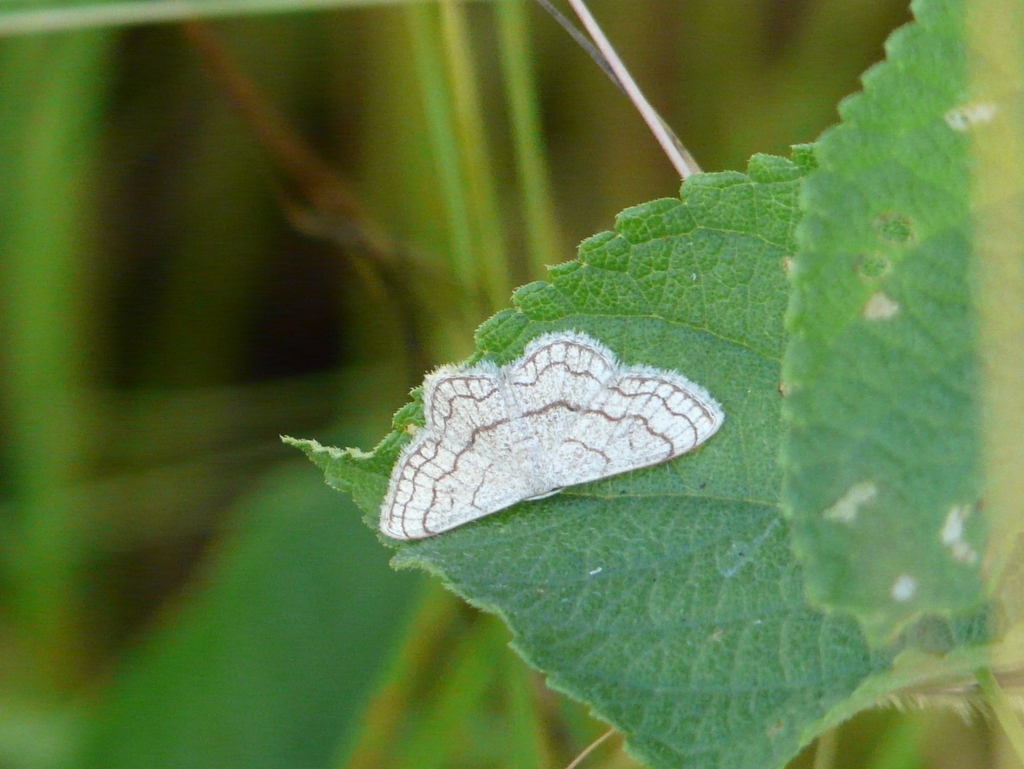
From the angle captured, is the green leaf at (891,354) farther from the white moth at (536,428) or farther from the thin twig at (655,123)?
the thin twig at (655,123)

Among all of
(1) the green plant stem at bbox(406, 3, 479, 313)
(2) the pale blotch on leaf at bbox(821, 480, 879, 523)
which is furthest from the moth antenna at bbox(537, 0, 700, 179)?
(2) the pale blotch on leaf at bbox(821, 480, 879, 523)

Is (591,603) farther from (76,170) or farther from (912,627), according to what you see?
(76,170)

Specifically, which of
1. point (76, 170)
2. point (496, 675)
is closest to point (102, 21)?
point (76, 170)

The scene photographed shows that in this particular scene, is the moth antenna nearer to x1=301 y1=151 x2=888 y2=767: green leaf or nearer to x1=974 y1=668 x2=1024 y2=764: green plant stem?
x1=301 y1=151 x2=888 y2=767: green leaf

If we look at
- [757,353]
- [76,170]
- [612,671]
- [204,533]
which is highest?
[76,170]

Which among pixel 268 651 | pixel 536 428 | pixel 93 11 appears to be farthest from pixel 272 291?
pixel 536 428

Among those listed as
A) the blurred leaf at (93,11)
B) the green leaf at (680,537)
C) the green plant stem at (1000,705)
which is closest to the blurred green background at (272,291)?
the blurred leaf at (93,11)
